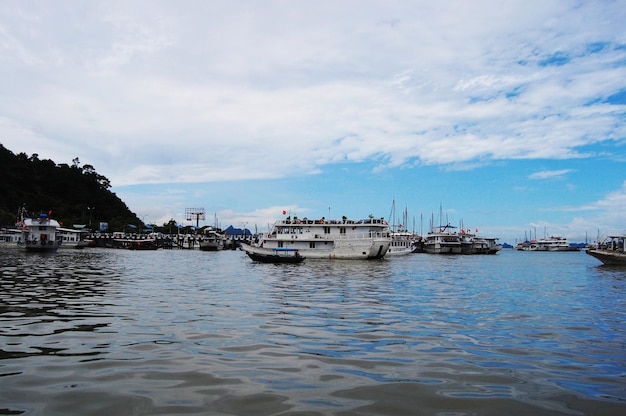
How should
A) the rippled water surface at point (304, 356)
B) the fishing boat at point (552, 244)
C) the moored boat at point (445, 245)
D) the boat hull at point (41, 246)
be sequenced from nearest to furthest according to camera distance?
the rippled water surface at point (304, 356)
the boat hull at point (41, 246)
the moored boat at point (445, 245)
the fishing boat at point (552, 244)

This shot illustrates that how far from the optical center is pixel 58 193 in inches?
5472

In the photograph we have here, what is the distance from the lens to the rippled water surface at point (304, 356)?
664cm

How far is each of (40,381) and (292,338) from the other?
5.46 meters

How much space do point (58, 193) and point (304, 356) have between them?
151 meters

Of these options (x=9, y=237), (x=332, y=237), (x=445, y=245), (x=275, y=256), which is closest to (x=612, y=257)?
(x=332, y=237)

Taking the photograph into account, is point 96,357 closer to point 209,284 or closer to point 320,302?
point 320,302

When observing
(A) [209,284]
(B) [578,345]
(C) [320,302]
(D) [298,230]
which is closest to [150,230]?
(D) [298,230]

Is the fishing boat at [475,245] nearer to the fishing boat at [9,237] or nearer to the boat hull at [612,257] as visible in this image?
the boat hull at [612,257]

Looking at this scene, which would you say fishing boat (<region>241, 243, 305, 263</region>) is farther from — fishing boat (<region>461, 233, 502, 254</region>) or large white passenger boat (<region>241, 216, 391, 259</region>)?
fishing boat (<region>461, 233, 502, 254</region>)

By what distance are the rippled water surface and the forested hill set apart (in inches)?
4324

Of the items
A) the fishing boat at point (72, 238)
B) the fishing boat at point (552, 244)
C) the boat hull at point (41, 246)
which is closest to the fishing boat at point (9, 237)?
the fishing boat at point (72, 238)

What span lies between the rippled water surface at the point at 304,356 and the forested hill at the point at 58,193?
109836mm

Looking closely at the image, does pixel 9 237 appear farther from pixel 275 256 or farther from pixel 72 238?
pixel 275 256

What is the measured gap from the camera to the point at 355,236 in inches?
2311
